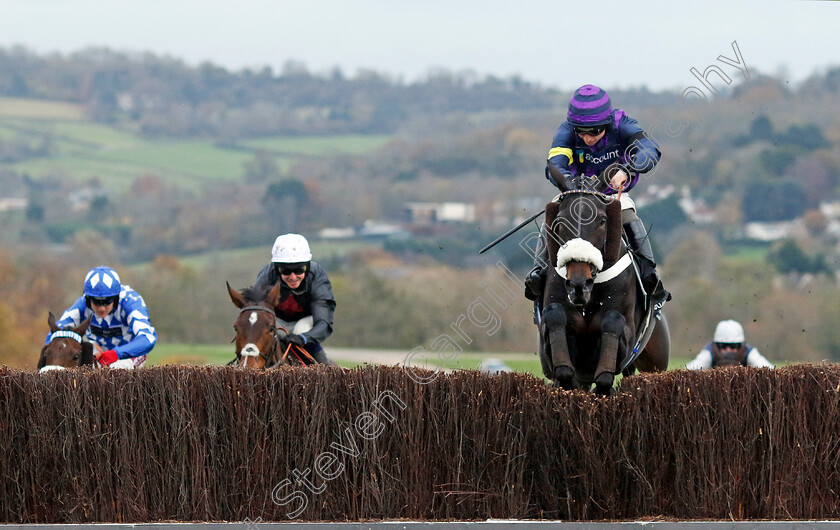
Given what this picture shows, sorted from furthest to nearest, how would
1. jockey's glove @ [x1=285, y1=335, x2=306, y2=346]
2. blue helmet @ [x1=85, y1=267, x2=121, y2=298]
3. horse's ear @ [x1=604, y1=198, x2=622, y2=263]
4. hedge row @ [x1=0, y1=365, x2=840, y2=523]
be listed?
blue helmet @ [x1=85, y1=267, x2=121, y2=298]
jockey's glove @ [x1=285, y1=335, x2=306, y2=346]
horse's ear @ [x1=604, y1=198, x2=622, y2=263]
hedge row @ [x1=0, y1=365, x2=840, y2=523]

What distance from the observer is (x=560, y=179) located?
850 centimetres

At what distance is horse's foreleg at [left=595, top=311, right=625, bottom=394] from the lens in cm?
796

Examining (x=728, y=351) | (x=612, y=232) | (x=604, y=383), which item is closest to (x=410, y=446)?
(x=604, y=383)

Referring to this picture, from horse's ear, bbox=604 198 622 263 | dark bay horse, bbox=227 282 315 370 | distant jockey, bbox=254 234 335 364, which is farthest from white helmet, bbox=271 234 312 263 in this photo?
horse's ear, bbox=604 198 622 263

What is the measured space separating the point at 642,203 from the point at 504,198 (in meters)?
7.33

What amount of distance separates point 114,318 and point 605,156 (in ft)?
15.4

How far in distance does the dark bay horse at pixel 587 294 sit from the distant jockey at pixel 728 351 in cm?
607

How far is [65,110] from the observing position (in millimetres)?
75125

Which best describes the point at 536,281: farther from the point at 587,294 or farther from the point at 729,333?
the point at 729,333

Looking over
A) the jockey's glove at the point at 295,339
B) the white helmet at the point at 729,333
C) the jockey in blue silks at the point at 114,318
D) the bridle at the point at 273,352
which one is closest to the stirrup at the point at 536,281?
the bridle at the point at 273,352

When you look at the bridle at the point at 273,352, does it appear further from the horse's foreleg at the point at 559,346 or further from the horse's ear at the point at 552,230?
the horse's ear at the point at 552,230

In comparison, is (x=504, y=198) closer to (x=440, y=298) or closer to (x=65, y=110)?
(x=440, y=298)

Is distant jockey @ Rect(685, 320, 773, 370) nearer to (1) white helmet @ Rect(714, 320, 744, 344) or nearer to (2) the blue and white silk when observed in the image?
(1) white helmet @ Rect(714, 320, 744, 344)

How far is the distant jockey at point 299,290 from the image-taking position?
34.2 ft
